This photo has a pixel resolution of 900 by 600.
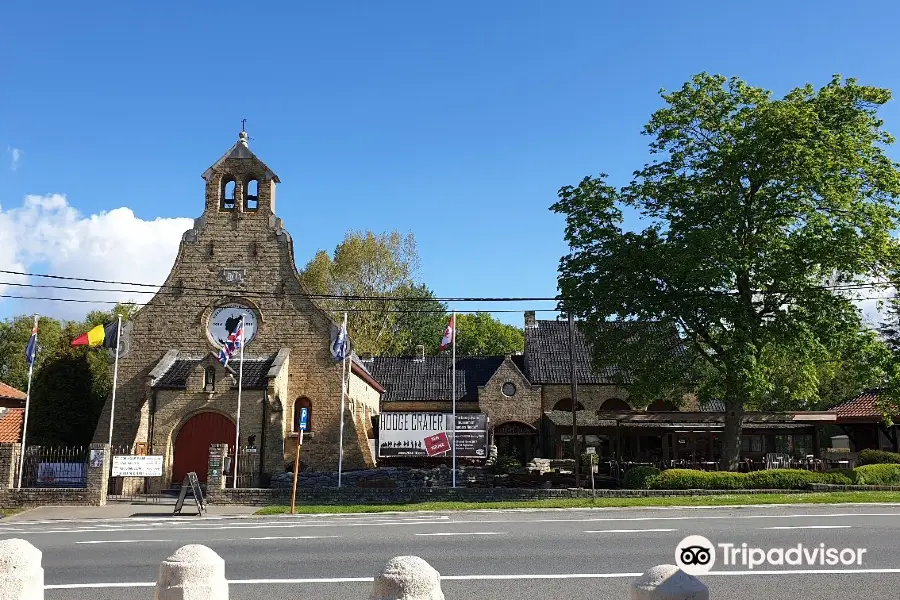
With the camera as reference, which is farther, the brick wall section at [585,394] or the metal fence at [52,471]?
the brick wall section at [585,394]

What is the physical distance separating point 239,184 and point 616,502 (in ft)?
68.4

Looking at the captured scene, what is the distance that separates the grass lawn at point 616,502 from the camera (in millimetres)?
20891

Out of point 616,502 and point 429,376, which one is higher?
point 429,376

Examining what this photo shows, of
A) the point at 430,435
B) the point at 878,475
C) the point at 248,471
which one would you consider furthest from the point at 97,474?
the point at 878,475

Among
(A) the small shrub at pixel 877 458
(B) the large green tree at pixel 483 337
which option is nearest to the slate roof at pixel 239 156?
(A) the small shrub at pixel 877 458

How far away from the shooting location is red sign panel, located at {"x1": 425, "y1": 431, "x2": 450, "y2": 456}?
2752 cm

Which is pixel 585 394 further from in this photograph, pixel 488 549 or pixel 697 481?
pixel 488 549

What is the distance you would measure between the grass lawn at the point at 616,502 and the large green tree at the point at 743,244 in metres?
3.39

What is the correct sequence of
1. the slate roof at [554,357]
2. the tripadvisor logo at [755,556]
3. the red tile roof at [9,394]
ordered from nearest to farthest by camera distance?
1. the tripadvisor logo at [755,556]
2. the red tile roof at [9,394]
3. the slate roof at [554,357]

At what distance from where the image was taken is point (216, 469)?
23578 millimetres

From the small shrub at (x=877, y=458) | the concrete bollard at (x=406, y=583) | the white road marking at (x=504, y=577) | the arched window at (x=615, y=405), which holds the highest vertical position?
the arched window at (x=615, y=405)

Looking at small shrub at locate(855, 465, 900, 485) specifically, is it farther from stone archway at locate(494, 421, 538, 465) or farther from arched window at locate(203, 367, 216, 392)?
arched window at locate(203, 367, 216, 392)

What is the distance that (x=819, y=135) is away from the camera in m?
23.9

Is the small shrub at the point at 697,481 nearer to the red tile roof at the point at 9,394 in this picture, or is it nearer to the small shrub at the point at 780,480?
the small shrub at the point at 780,480
